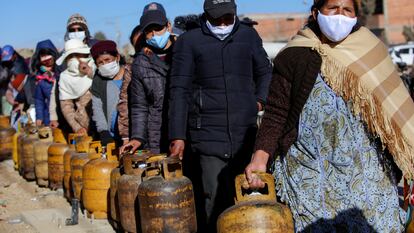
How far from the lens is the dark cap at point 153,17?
590 centimetres

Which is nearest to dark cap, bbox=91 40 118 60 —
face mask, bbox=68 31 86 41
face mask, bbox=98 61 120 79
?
face mask, bbox=98 61 120 79

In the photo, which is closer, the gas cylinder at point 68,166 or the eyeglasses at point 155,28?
the eyeglasses at point 155,28

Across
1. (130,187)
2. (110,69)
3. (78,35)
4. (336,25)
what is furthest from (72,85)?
(336,25)

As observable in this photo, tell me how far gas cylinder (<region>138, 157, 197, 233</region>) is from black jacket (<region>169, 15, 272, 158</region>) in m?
0.25

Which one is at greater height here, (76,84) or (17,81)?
(76,84)

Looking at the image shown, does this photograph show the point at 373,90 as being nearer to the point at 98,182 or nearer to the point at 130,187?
the point at 130,187

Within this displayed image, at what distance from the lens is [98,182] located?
276 inches

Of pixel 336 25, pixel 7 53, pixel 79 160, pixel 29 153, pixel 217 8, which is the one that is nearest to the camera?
pixel 336 25

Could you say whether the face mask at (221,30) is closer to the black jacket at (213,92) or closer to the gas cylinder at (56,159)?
the black jacket at (213,92)

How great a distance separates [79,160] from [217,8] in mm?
3351

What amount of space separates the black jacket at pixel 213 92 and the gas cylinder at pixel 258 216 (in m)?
1.15

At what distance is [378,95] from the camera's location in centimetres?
374

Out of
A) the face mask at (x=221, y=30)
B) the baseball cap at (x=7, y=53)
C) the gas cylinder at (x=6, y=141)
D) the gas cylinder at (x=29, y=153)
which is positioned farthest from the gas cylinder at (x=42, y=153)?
the baseball cap at (x=7, y=53)

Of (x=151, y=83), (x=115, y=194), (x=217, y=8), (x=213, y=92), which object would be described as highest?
(x=217, y=8)
